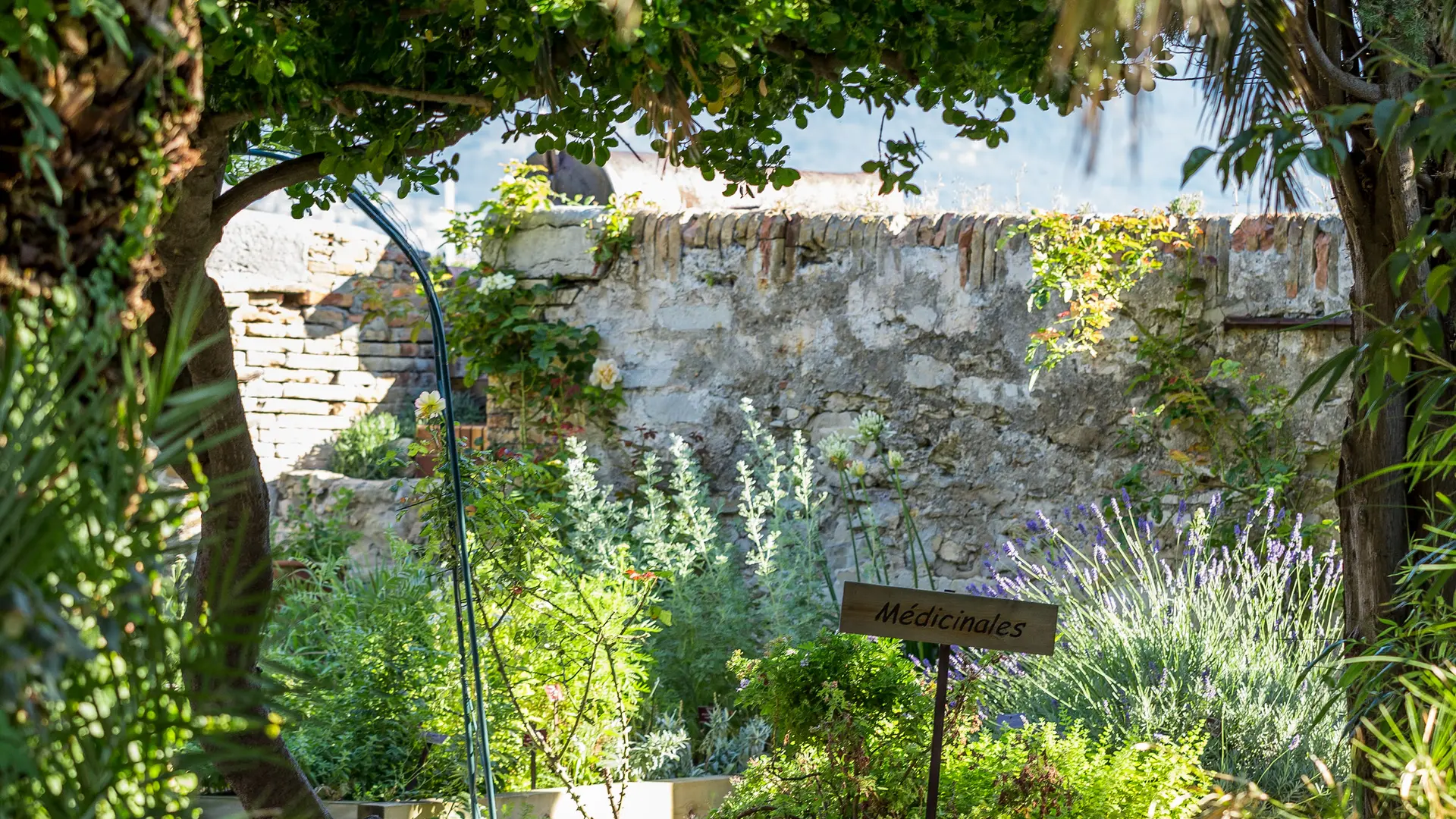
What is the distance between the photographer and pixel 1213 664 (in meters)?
3.23

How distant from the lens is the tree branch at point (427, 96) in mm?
1743

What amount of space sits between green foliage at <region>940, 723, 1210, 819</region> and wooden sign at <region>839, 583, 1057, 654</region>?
0.25 metres

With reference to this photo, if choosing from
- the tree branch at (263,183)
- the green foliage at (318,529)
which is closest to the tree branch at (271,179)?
the tree branch at (263,183)

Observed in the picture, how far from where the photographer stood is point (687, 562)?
434 centimetres

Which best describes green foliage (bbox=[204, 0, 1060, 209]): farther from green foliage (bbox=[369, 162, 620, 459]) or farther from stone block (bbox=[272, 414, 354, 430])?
stone block (bbox=[272, 414, 354, 430])

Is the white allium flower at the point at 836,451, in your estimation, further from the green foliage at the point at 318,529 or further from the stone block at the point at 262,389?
the stone block at the point at 262,389

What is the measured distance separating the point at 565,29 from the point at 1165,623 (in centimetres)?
246

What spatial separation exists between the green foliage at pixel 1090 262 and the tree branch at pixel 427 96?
9.08ft

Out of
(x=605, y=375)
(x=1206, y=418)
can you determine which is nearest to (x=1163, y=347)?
(x=1206, y=418)

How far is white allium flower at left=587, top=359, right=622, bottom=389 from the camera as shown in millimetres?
4914

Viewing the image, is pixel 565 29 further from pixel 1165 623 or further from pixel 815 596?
pixel 815 596

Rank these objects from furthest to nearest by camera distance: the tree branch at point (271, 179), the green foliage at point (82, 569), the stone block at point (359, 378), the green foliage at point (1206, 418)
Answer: the stone block at point (359, 378)
the green foliage at point (1206, 418)
the tree branch at point (271, 179)
the green foliage at point (82, 569)

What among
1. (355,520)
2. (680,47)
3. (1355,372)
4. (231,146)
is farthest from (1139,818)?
(355,520)

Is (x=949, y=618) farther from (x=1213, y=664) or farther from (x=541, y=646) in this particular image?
(x=541, y=646)
